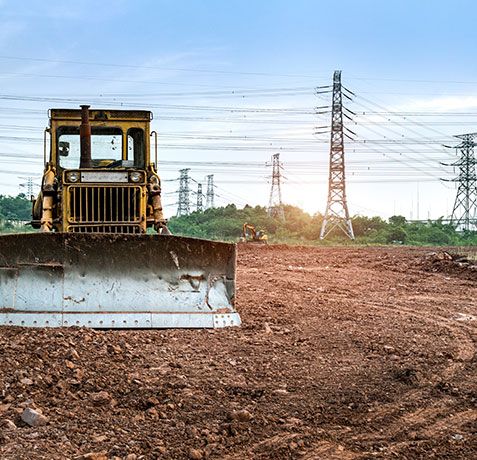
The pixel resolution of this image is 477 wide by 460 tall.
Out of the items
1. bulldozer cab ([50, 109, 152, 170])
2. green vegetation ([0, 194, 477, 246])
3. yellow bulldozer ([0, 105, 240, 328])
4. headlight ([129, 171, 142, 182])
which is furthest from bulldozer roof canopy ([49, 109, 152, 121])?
green vegetation ([0, 194, 477, 246])

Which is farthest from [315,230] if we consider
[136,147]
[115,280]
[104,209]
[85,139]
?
[115,280]

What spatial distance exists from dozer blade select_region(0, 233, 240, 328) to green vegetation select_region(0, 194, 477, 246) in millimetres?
33989

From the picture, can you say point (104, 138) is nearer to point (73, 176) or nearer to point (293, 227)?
point (73, 176)

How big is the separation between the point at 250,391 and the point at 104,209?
12.8 ft

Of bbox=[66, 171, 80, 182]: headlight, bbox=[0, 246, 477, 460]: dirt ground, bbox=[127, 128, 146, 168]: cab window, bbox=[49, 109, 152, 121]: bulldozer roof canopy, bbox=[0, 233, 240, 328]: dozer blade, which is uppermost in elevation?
bbox=[49, 109, 152, 121]: bulldozer roof canopy

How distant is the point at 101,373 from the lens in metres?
4.57

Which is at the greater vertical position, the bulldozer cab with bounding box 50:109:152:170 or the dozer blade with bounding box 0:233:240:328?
the bulldozer cab with bounding box 50:109:152:170

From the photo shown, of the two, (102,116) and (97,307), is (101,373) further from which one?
(102,116)

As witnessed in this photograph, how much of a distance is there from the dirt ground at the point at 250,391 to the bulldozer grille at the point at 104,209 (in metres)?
1.92

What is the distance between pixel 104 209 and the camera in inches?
291

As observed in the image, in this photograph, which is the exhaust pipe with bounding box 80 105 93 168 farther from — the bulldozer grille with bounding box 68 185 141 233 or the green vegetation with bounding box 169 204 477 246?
the green vegetation with bounding box 169 204 477 246

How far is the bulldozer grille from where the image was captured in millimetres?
7352

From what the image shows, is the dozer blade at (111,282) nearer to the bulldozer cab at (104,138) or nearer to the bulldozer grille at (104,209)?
the bulldozer grille at (104,209)

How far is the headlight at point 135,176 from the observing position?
7.56 metres
